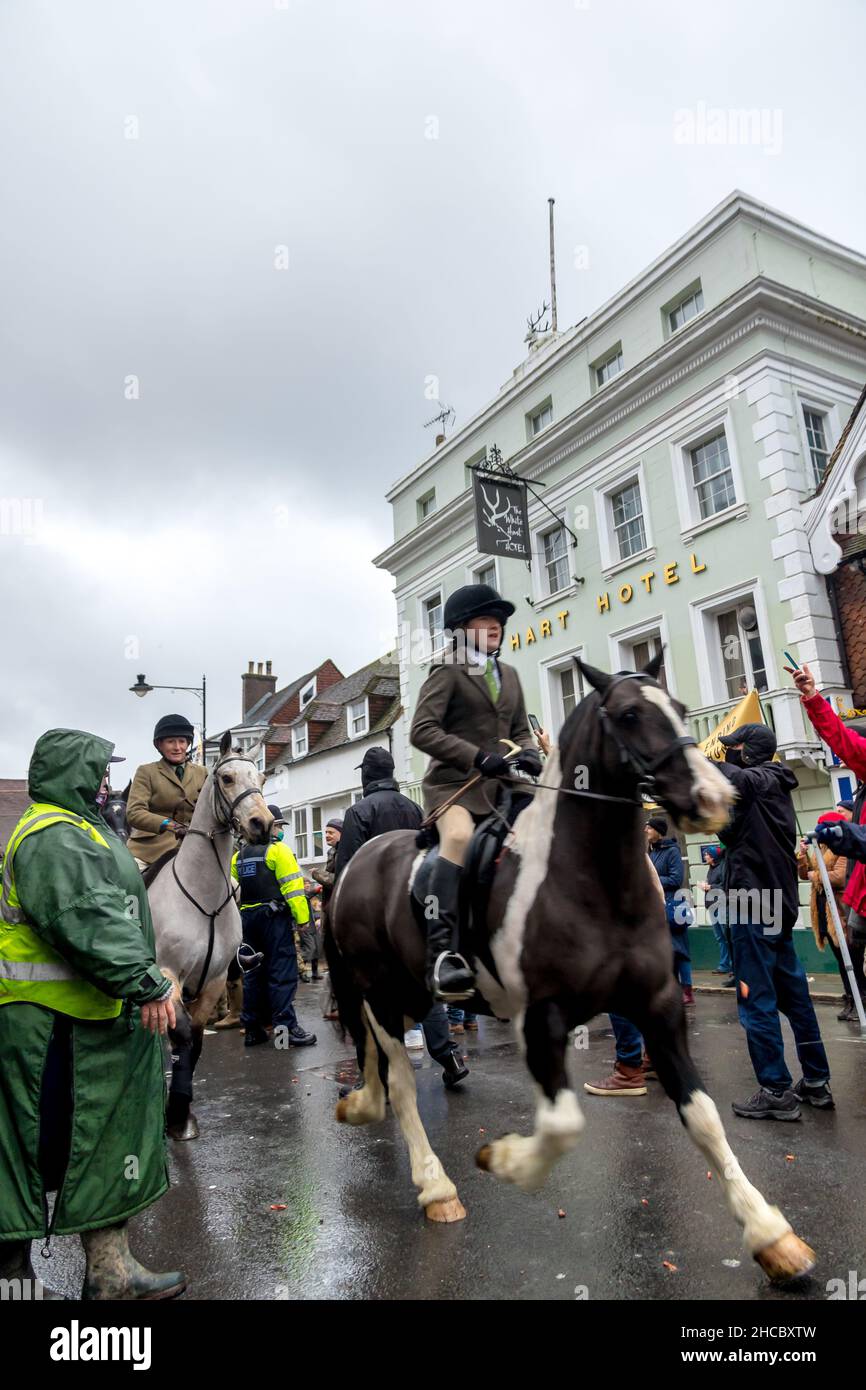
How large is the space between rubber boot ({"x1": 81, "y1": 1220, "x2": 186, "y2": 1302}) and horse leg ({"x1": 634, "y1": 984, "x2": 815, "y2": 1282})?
205 cm

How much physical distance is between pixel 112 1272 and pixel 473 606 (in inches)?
130

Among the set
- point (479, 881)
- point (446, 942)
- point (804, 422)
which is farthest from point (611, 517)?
point (446, 942)

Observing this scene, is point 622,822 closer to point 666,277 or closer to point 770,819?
point 770,819

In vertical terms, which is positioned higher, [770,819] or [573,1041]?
[770,819]

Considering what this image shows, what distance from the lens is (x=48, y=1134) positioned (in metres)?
2.87

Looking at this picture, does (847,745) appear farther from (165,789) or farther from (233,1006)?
(233,1006)

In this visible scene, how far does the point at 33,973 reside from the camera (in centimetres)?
296

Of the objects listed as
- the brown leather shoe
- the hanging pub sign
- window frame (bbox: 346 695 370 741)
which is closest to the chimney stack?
window frame (bbox: 346 695 370 741)

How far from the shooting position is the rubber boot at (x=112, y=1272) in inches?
114

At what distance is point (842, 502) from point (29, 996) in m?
14.7

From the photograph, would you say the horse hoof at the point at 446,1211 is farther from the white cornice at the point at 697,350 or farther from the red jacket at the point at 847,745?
the white cornice at the point at 697,350

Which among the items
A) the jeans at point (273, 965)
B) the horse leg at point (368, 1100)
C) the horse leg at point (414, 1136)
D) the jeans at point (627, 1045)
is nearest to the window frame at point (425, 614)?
the jeans at point (273, 965)

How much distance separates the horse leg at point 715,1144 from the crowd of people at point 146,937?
231 mm
